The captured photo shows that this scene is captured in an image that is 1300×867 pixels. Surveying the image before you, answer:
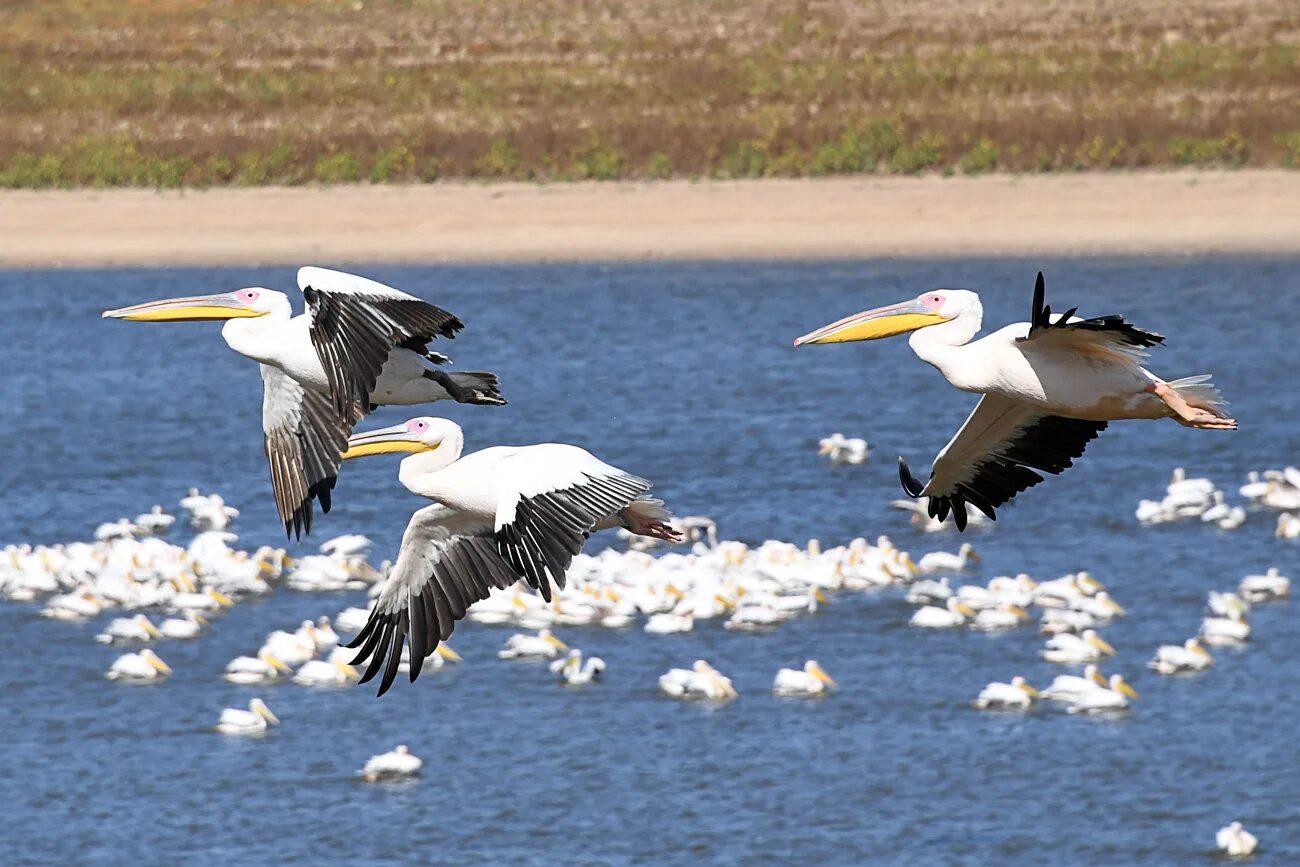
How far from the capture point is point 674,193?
24.7m

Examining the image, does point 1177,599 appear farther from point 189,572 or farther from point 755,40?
point 755,40

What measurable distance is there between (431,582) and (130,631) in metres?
9.41

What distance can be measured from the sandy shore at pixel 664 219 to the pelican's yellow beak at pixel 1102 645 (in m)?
8.26

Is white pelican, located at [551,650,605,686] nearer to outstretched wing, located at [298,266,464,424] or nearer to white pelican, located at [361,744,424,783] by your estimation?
white pelican, located at [361,744,424,783]

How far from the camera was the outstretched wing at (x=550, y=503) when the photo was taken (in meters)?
7.00

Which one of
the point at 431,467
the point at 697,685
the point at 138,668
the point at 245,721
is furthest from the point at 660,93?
the point at 431,467

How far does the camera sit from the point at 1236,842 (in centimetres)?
1267

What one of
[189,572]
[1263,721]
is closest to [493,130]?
[189,572]

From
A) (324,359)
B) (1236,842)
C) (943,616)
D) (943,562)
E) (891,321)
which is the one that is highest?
(891,321)

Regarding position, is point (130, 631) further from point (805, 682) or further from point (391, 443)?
point (391, 443)

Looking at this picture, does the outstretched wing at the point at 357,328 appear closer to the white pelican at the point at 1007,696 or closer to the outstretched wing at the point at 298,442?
the outstretched wing at the point at 298,442

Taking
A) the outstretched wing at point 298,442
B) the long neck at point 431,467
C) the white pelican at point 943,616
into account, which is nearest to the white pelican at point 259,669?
the white pelican at point 943,616

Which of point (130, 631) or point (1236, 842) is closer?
point (1236, 842)

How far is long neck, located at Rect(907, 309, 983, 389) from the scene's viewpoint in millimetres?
6926
